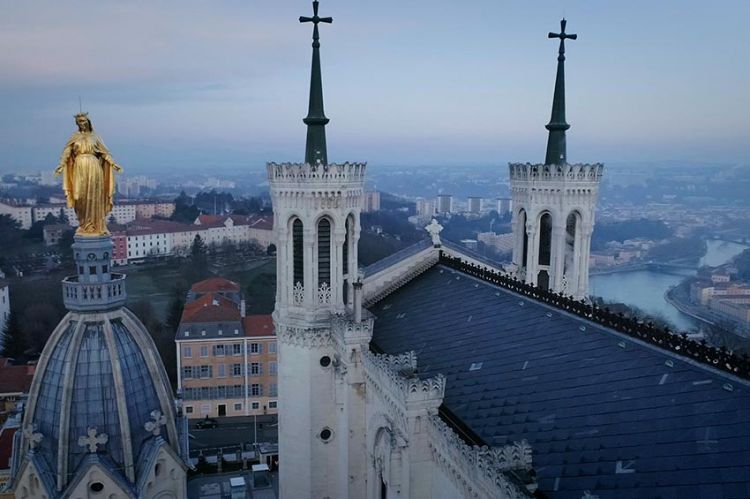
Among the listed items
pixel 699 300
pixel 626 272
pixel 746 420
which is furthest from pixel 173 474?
pixel 626 272

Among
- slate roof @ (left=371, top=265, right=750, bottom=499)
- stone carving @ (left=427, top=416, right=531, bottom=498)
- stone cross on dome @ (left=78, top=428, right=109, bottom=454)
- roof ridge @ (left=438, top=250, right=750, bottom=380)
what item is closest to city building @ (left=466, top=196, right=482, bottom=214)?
roof ridge @ (left=438, top=250, right=750, bottom=380)

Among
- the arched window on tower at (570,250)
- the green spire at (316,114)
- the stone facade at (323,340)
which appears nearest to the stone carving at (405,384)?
the stone facade at (323,340)

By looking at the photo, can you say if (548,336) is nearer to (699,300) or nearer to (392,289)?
(392,289)

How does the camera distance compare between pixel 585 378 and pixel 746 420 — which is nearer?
pixel 746 420

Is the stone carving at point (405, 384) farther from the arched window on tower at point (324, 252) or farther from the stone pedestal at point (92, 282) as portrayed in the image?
the stone pedestal at point (92, 282)

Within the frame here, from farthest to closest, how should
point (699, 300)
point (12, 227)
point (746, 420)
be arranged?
point (12, 227) → point (699, 300) → point (746, 420)
